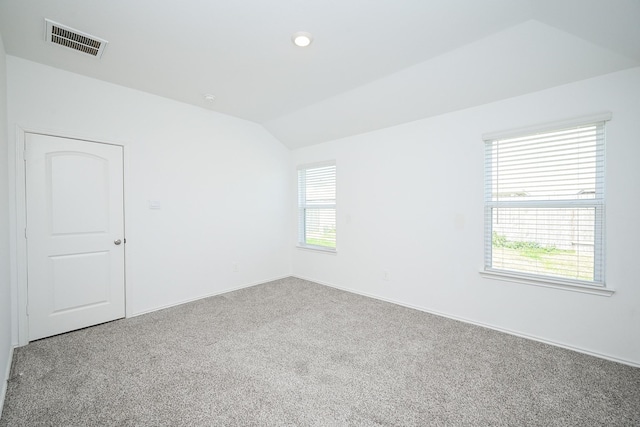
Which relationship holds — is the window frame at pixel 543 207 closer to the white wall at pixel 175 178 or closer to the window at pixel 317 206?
the window at pixel 317 206

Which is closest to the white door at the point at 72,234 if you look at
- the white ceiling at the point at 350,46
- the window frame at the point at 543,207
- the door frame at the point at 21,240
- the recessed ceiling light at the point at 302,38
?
the door frame at the point at 21,240

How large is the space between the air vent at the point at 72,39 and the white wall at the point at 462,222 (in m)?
2.96

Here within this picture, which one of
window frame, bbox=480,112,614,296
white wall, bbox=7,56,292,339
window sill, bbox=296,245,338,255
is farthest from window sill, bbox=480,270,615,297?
white wall, bbox=7,56,292,339

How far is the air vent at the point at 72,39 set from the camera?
2.09 m

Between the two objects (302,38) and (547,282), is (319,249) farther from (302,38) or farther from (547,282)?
(302,38)

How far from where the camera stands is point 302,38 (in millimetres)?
2188

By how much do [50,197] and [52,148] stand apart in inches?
19.4

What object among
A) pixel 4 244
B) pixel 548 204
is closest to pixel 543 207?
pixel 548 204

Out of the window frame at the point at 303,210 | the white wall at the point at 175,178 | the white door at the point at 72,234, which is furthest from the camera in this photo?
the window frame at the point at 303,210

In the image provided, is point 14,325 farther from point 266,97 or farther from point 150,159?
point 266,97

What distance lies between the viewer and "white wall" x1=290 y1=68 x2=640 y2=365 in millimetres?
2191

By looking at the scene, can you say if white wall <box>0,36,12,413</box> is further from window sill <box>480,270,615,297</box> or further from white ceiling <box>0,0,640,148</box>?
window sill <box>480,270,615,297</box>

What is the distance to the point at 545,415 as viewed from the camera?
165cm

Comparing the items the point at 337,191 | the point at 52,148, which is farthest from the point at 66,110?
the point at 337,191
